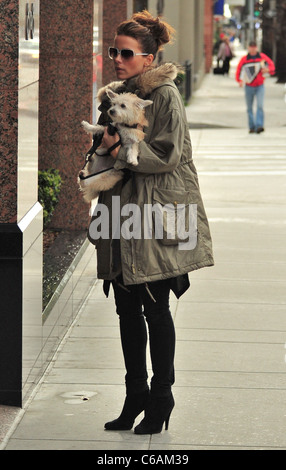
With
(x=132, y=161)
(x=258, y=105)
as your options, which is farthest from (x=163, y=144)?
(x=258, y=105)

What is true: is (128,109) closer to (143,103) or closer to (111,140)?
(143,103)

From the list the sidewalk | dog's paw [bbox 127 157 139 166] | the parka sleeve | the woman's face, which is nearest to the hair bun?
the woman's face

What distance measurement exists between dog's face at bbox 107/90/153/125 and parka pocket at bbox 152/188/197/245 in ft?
1.12

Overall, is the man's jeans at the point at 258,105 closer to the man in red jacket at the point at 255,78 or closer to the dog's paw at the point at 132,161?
the man in red jacket at the point at 255,78

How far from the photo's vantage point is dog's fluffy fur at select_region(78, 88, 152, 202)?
188 inches

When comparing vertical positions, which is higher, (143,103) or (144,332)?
(143,103)

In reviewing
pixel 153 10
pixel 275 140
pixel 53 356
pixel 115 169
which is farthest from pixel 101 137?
pixel 153 10

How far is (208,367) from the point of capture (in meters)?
6.23

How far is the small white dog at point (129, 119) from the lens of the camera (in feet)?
15.7

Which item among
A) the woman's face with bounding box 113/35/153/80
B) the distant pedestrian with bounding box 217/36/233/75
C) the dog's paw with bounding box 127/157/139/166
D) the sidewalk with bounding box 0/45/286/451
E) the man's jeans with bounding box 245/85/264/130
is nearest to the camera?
the dog's paw with bounding box 127/157/139/166

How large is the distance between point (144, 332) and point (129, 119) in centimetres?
104

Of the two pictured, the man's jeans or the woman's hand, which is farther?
the man's jeans

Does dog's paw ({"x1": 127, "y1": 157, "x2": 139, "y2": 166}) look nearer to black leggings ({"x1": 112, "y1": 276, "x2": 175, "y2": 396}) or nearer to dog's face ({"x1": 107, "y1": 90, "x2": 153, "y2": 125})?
dog's face ({"x1": 107, "y1": 90, "x2": 153, "y2": 125})

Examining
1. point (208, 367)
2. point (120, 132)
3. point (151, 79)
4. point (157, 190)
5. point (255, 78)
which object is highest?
point (151, 79)
